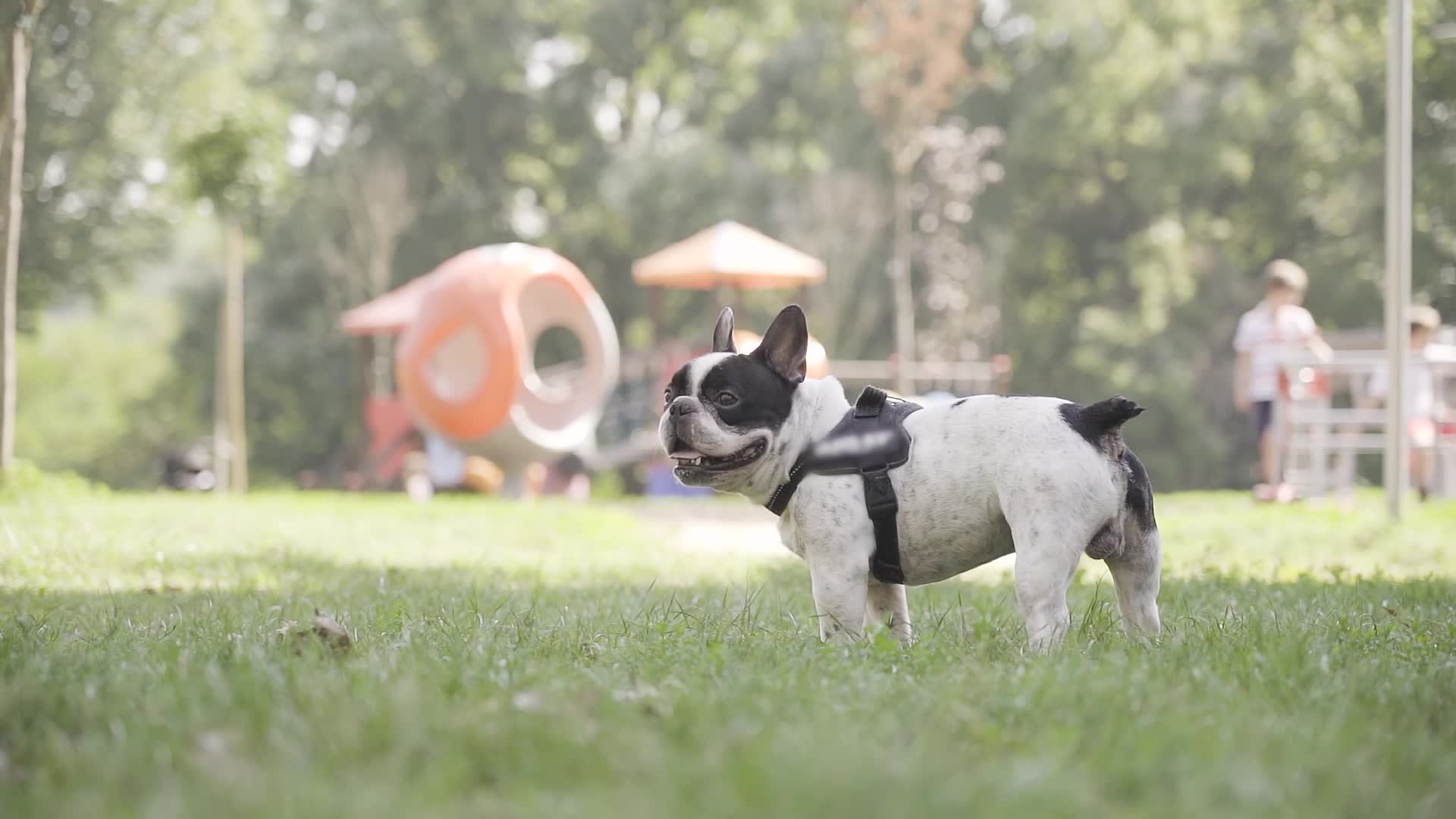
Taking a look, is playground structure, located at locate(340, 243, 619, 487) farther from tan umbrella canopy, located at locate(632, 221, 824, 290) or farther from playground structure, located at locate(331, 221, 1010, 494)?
tan umbrella canopy, located at locate(632, 221, 824, 290)

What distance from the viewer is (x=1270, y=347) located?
11750 millimetres

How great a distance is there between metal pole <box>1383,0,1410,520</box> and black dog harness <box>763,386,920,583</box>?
23.6 ft

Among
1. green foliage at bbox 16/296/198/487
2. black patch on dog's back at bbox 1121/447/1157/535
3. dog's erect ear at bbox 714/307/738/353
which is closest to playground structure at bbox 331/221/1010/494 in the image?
dog's erect ear at bbox 714/307/738/353

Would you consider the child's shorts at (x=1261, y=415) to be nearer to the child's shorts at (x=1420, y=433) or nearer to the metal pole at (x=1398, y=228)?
the child's shorts at (x=1420, y=433)

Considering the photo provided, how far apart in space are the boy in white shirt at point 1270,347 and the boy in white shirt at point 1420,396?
105 cm

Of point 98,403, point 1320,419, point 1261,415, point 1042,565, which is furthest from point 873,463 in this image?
point 98,403

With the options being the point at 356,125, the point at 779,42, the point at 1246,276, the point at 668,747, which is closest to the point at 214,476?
the point at 356,125

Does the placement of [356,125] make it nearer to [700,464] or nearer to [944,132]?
[944,132]

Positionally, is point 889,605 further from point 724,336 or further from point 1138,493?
point 724,336

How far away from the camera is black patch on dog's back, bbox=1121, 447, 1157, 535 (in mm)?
3799

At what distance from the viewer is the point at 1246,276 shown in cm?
3048

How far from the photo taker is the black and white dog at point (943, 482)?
368cm

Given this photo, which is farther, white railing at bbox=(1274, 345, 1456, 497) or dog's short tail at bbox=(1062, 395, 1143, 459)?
white railing at bbox=(1274, 345, 1456, 497)

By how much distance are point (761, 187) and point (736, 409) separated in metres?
27.3
